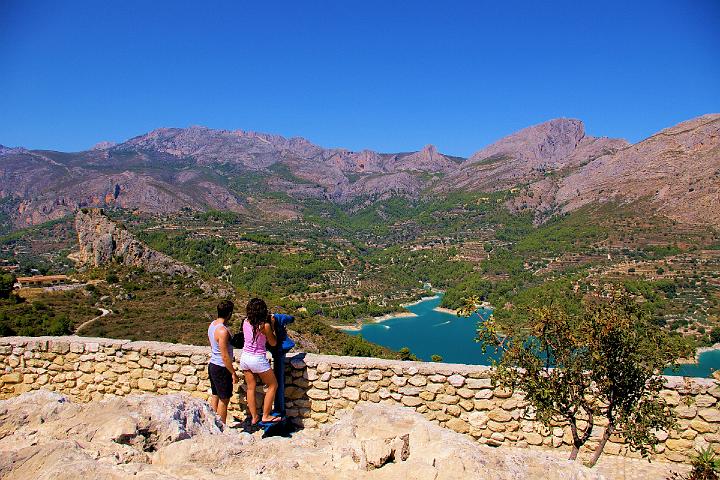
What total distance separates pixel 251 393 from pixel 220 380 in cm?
41

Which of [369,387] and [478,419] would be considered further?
[369,387]

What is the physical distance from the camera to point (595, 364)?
429 cm

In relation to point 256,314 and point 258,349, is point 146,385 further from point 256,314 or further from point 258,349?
point 256,314

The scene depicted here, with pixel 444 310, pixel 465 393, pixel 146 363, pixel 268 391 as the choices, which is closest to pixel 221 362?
pixel 268 391

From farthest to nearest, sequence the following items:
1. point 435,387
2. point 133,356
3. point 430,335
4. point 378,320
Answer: point 378,320 < point 430,335 < point 133,356 < point 435,387

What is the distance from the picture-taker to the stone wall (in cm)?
477

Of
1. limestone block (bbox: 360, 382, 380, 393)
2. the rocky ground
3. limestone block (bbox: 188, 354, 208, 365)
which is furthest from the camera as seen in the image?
limestone block (bbox: 188, 354, 208, 365)

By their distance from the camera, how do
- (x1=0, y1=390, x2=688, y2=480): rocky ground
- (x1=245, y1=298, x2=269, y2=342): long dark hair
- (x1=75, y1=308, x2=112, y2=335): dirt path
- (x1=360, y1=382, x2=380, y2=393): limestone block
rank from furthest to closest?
(x1=75, y1=308, x2=112, y2=335): dirt path < (x1=360, y1=382, x2=380, y2=393): limestone block < (x1=245, y1=298, x2=269, y2=342): long dark hair < (x1=0, y1=390, x2=688, y2=480): rocky ground

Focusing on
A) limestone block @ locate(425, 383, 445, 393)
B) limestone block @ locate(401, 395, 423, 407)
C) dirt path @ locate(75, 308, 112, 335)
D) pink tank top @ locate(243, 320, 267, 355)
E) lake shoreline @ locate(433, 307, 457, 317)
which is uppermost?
pink tank top @ locate(243, 320, 267, 355)

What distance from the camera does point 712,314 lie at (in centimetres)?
5506

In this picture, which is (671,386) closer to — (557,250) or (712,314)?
(712,314)

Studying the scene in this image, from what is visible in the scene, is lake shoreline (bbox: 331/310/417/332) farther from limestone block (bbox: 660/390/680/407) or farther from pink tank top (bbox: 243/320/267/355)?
limestone block (bbox: 660/390/680/407)

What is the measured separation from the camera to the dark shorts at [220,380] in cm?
505

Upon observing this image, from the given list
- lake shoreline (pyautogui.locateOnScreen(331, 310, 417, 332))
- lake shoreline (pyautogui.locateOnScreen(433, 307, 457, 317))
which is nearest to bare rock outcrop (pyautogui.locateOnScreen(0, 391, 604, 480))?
lake shoreline (pyautogui.locateOnScreen(331, 310, 417, 332))
